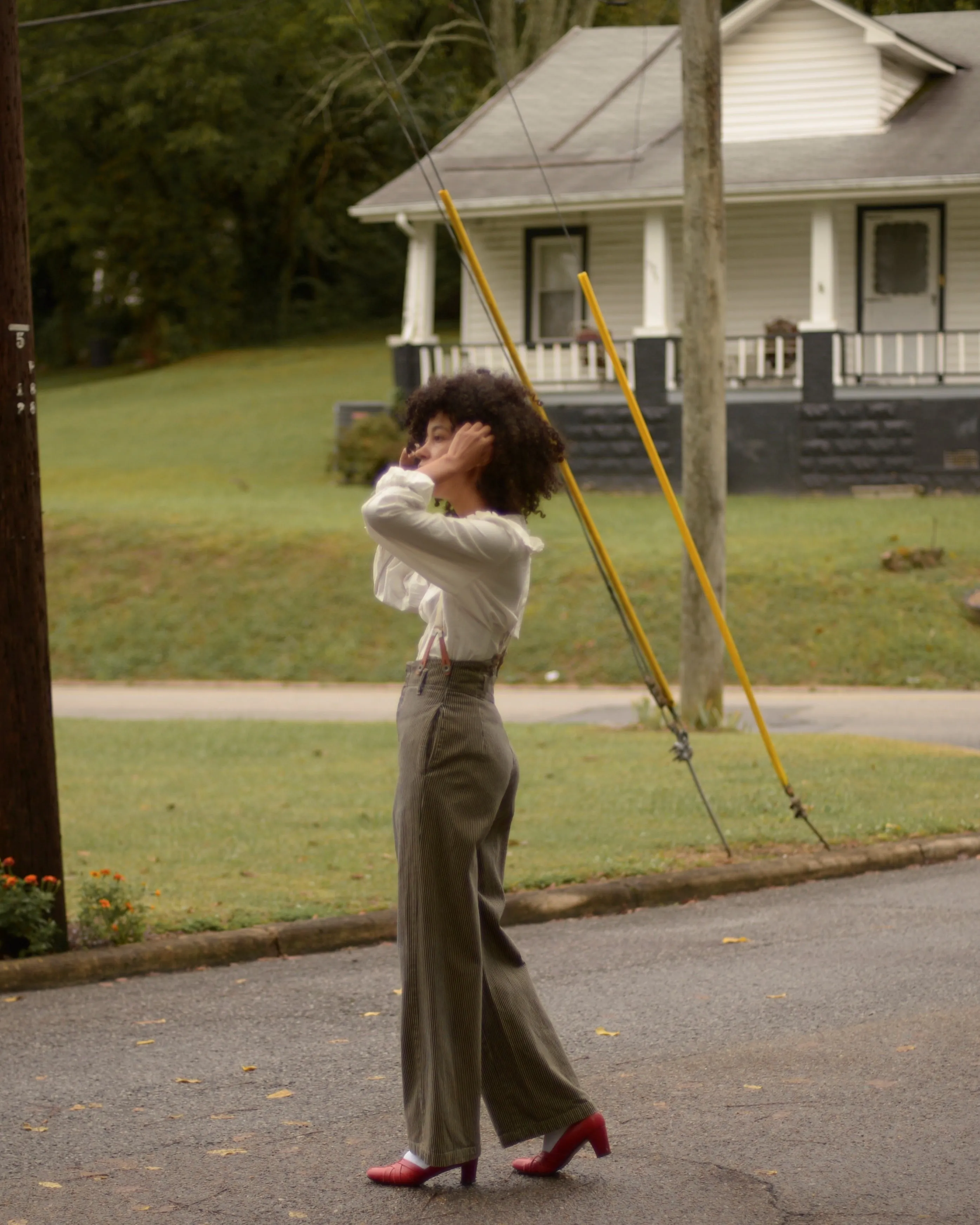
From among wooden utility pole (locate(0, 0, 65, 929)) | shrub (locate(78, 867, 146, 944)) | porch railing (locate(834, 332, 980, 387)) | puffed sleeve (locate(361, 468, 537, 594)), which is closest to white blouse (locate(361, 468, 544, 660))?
puffed sleeve (locate(361, 468, 537, 594))

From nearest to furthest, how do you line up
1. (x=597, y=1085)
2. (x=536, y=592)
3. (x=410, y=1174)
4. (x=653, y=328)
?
(x=410, y=1174)
(x=597, y=1085)
(x=536, y=592)
(x=653, y=328)

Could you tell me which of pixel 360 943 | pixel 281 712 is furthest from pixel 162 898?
pixel 281 712

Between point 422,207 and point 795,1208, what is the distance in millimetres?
24997

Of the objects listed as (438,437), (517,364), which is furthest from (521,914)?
(438,437)

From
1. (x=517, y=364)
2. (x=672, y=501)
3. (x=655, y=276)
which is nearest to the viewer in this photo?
(x=517, y=364)

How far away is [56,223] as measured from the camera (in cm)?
5088

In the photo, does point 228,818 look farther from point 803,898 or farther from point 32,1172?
point 32,1172

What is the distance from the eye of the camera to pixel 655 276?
2684 centimetres

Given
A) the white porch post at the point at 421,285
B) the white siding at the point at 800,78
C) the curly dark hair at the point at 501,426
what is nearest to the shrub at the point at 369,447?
the white porch post at the point at 421,285

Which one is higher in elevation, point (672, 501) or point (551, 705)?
point (672, 501)

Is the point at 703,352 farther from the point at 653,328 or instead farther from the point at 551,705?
the point at 653,328

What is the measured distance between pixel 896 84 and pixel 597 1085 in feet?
83.1

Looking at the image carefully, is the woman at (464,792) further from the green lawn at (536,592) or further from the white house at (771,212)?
the white house at (771,212)

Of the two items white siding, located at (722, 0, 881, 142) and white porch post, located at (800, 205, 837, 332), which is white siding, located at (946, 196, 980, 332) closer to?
white siding, located at (722, 0, 881, 142)
